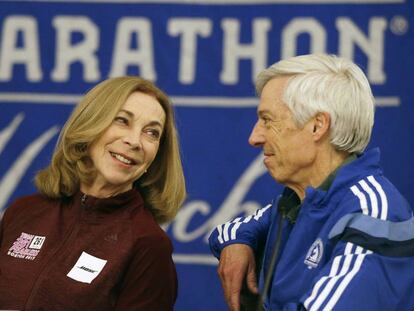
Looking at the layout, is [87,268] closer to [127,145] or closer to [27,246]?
[27,246]

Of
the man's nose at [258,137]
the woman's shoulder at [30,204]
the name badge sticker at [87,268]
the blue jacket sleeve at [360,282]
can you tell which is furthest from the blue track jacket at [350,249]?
the woman's shoulder at [30,204]

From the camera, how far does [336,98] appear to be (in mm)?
2889

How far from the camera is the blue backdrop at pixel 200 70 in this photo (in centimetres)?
429

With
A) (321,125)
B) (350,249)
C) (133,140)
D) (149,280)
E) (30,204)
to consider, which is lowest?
(149,280)

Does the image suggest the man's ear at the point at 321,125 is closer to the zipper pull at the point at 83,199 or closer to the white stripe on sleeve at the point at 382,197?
the white stripe on sleeve at the point at 382,197

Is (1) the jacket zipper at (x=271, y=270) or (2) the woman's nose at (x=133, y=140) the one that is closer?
(1) the jacket zipper at (x=271, y=270)

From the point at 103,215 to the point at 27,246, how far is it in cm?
25

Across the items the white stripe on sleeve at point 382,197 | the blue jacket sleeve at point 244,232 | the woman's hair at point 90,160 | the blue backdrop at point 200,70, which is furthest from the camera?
the blue backdrop at point 200,70

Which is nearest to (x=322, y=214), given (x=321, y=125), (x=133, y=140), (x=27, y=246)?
(x=321, y=125)

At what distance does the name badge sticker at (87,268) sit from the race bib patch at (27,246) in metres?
0.15

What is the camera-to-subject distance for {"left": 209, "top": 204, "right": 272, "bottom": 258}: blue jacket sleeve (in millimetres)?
3152

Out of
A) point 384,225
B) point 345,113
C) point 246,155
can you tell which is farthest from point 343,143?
point 246,155

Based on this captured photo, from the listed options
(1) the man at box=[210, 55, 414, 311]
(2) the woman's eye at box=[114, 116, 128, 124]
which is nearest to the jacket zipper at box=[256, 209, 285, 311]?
(1) the man at box=[210, 55, 414, 311]

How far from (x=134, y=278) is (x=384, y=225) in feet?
2.57
